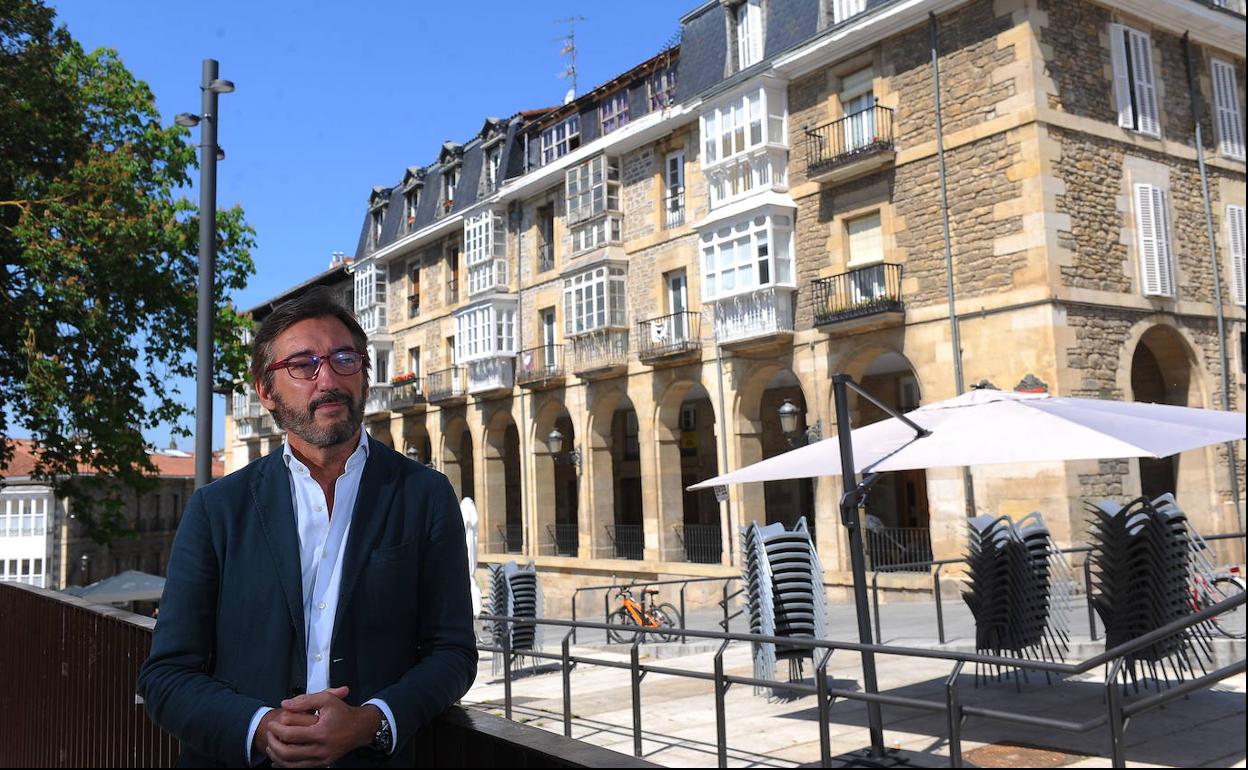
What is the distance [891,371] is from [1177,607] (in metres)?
16.5

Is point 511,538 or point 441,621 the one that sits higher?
point 441,621

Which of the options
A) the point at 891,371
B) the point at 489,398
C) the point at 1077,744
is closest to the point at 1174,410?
the point at 1077,744

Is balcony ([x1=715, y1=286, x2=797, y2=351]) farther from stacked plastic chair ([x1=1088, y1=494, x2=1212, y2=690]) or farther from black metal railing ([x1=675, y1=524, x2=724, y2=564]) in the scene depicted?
stacked plastic chair ([x1=1088, y1=494, x2=1212, y2=690])

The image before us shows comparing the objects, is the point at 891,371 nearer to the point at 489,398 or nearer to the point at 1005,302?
the point at 1005,302

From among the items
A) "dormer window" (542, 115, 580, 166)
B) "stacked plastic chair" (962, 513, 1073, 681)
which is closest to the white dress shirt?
"stacked plastic chair" (962, 513, 1073, 681)

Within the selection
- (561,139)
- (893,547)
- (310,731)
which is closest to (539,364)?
(561,139)

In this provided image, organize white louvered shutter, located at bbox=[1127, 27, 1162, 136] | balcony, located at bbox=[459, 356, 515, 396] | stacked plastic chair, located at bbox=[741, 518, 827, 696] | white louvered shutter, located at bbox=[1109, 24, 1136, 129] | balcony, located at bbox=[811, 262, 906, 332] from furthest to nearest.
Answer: balcony, located at bbox=[459, 356, 515, 396] < white louvered shutter, located at bbox=[1127, 27, 1162, 136] < balcony, located at bbox=[811, 262, 906, 332] < white louvered shutter, located at bbox=[1109, 24, 1136, 129] < stacked plastic chair, located at bbox=[741, 518, 827, 696]

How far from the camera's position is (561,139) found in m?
28.5

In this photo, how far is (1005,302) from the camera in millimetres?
17297

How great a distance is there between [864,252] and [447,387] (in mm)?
16627

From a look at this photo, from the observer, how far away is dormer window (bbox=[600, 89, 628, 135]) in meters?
26.2

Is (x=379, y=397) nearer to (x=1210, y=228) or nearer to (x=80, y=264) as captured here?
(x=80, y=264)

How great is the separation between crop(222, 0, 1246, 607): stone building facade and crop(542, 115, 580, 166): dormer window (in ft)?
0.30

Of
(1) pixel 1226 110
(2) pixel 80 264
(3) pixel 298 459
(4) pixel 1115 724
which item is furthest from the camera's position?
(1) pixel 1226 110
